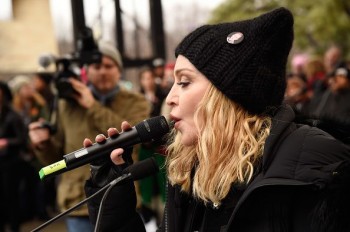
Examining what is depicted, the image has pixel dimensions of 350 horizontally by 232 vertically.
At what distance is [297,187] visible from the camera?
1.45m

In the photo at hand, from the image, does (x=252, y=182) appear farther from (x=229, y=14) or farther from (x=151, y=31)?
(x=229, y=14)

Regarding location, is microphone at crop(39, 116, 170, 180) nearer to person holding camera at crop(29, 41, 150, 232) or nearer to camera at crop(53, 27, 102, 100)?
person holding camera at crop(29, 41, 150, 232)

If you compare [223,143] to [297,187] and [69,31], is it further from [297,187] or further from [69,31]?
[69,31]

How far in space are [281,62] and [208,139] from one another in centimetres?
37

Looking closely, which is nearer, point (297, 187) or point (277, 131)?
point (297, 187)

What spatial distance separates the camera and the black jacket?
1.86m

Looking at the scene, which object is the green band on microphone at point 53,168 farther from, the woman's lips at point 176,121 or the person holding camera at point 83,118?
the person holding camera at point 83,118

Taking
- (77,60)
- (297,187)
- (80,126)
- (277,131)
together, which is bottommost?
(80,126)

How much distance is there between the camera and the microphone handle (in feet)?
5.49

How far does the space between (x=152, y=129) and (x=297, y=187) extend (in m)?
0.53

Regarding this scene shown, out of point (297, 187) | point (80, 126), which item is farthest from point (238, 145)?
point (80, 126)

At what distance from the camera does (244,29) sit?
1.67 m

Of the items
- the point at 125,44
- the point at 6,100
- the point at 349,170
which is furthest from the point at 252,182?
the point at 6,100

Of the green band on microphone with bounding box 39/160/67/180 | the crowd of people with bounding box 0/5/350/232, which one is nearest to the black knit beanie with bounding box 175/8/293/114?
the crowd of people with bounding box 0/5/350/232
